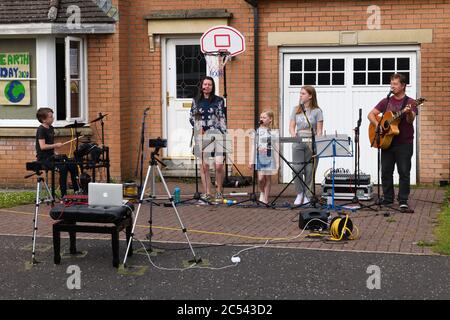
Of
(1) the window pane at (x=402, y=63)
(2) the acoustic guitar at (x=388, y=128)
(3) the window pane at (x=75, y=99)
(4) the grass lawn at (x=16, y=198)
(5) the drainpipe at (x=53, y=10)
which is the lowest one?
(4) the grass lawn at (x=16, y=198)

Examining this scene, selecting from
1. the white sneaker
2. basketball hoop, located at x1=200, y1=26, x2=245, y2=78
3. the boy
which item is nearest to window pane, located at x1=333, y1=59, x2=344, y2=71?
basketball hoop, located at x1=200, y1=26, x2=245, y2=78

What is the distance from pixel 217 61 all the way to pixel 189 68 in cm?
98

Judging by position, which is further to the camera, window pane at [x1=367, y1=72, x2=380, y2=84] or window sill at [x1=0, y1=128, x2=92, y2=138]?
window sill at [x1=0, y1=128, x2=92, y2=138]

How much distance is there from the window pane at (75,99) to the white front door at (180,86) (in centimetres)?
162

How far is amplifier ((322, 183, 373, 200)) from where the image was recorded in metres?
13.1

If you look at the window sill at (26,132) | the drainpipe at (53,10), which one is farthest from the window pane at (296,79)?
the drainpipe at (53,10)

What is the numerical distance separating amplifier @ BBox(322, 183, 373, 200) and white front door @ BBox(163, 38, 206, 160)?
371 cm

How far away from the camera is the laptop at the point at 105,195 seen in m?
8.98

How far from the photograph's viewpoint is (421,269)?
8.58 metres

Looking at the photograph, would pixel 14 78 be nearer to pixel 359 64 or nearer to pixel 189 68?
pixel 189 68

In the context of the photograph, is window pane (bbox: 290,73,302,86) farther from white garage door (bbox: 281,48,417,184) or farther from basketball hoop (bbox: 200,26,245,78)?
basketball hoop (bbox: 200,26,245,78)

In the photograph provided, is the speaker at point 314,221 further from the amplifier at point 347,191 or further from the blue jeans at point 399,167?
the amplifier at point 347,191

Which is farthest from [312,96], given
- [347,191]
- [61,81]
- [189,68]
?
[61,81]

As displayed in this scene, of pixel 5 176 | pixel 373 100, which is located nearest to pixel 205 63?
pixel 373 100
